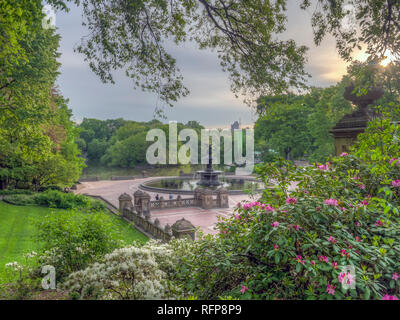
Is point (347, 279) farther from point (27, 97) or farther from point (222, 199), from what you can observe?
point (222, 199)

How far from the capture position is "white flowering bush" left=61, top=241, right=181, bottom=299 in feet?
11.2

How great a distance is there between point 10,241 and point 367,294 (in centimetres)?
1346

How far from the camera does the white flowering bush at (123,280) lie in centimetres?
341

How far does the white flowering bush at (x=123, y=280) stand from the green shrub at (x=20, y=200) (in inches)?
708

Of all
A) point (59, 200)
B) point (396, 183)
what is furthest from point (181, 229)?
point (59, 200)

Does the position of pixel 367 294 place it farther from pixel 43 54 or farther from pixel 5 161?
pixel 5 161

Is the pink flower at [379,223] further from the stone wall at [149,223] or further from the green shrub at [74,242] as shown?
the stone wall at [149,223]

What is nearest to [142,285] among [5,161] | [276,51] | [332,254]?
[332,254]

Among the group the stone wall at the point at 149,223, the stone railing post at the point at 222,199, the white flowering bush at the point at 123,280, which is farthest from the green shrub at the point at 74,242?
the stone railing post at the point at 222,199

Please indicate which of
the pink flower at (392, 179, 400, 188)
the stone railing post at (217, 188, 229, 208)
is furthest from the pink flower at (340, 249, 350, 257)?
the stone railing post at (217, 188, 229, 208)

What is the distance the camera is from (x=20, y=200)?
18859 mm

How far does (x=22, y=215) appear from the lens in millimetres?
15820

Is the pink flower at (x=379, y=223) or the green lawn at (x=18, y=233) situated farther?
the green lawn at (x=18, y=233)

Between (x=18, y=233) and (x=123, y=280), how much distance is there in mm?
11771
